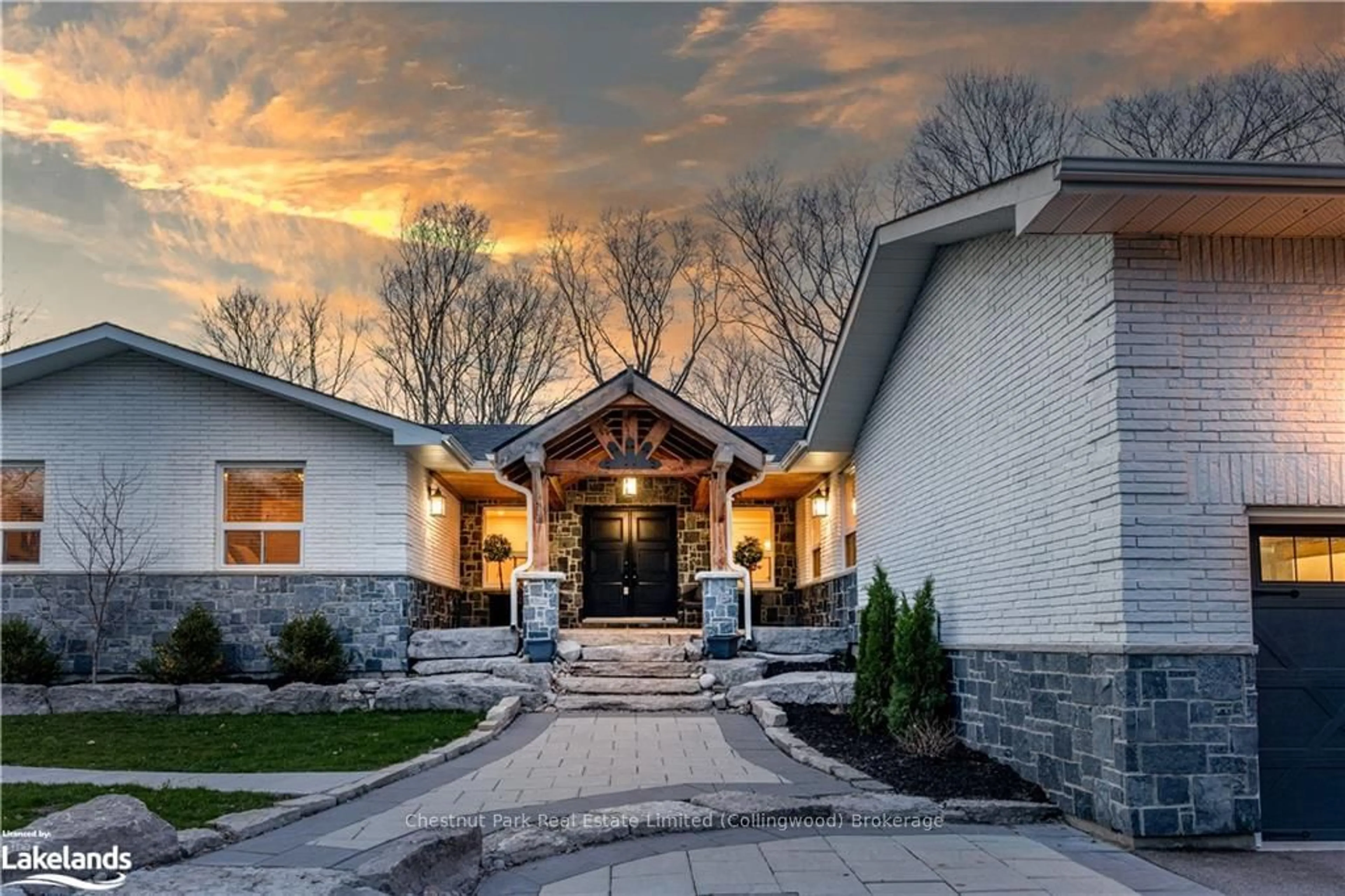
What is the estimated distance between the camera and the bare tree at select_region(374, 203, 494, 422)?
2836 centimetres

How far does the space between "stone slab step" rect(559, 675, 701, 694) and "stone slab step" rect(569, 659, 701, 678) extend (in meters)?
0.25

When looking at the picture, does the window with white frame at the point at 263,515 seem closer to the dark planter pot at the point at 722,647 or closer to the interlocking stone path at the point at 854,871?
the dark planter pot at the point at 722,647

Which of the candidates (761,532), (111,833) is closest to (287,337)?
(761,532)

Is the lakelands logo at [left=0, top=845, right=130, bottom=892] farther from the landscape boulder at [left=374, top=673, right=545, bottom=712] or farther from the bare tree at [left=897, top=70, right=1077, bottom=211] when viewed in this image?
the bare tree at [left=897, top=70, right=1077, bottom=211]

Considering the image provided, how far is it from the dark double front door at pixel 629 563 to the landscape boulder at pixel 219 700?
6804mm

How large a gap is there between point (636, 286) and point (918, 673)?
753 inches

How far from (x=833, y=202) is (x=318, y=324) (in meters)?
13.0

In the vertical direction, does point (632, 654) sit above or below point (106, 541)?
below

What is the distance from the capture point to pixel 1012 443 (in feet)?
28.6

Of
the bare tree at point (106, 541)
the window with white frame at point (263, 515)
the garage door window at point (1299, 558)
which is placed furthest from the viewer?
the window with white frame at point (263, 515)

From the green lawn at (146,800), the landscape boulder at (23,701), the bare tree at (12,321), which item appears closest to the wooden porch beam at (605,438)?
the landscape boulder at (23,701)

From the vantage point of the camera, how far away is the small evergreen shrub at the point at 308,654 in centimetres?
1396

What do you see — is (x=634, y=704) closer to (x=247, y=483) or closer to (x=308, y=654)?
(x=308, y=654)

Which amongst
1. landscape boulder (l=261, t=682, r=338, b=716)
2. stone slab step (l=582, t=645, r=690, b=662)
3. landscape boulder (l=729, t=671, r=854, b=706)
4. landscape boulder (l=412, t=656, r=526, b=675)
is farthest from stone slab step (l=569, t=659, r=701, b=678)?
landscape boulder (l=261, t=682, r=338, b=716)
